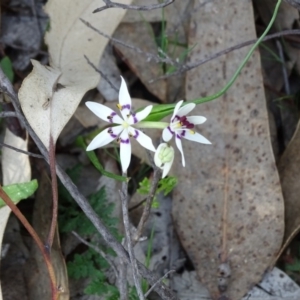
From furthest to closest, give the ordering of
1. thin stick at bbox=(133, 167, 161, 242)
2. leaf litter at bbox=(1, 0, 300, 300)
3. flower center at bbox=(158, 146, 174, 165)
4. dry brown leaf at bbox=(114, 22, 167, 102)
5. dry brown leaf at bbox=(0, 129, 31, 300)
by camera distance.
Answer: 1. dry brown leaf at bbox=(114, 22, 167, 102)
2. leaf litter at bbox=(1, 0, 300, 300)
3. dry brown leaf at bbox=(0, 129, 31, 300)
4. thin stick at bbox=(133, 167, 161, 242)
5. flower center at bbox=(158, 146, 174, 165)

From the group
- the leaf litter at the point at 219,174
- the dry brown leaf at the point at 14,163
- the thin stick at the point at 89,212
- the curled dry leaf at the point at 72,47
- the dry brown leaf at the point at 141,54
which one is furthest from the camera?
the dry brown leaf at the point at 141,54

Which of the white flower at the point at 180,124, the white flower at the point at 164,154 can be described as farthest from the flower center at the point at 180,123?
the white flower at the point at 164,154

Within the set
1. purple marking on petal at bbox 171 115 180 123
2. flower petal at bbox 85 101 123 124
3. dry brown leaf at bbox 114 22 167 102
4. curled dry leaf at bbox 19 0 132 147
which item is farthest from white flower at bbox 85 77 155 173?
dry brown leaf at bbox 114 22 167 102

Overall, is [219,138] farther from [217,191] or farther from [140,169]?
[140,169]

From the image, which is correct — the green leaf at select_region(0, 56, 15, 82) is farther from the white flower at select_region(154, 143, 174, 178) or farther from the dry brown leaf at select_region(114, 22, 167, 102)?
the white flower at select_region(154, 143, 174, 178)

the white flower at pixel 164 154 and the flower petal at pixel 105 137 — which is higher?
the white flower at pixel 164 154

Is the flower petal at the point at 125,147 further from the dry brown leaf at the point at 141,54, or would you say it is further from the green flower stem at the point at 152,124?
the dry brown leaf at the point at 141,54

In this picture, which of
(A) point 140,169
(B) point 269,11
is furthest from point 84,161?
(B) point 269,11
